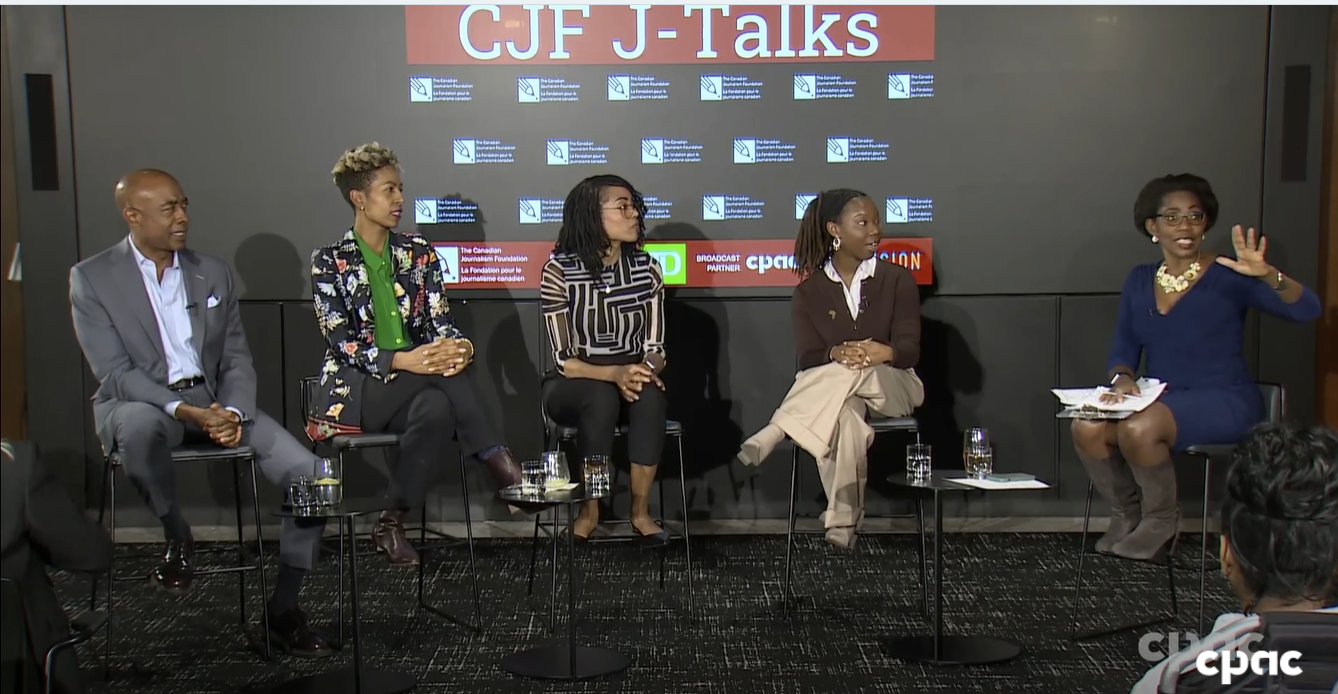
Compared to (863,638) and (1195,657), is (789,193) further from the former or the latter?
(1195,657)

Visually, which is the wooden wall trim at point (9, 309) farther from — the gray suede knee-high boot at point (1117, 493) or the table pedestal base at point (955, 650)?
the gray suede knee-high boot at point (1117, 493)

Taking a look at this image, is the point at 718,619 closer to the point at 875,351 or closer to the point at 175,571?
the point at 875,351

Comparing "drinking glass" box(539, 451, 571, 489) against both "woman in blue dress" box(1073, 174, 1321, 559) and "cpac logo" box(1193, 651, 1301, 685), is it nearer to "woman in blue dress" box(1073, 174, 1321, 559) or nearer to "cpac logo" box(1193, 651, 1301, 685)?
"woman in blue dress" box(1073, 174, 1321, 559)

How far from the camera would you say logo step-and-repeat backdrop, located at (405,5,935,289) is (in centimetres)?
547

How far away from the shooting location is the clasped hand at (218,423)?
4.10 metres

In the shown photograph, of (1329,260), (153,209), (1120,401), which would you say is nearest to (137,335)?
(153,209)

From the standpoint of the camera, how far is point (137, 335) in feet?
14.0

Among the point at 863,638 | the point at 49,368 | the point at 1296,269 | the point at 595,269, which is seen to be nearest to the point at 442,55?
the point at 595,269

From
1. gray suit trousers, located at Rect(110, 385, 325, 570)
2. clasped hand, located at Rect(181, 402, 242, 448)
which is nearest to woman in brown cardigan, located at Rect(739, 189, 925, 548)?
gray suit trousers, located at Rect(110, 385, 325, 570)

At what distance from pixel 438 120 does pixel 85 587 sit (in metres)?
2.45

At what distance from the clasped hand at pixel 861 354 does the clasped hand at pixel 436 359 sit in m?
1.50

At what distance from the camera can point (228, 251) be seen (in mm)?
5547

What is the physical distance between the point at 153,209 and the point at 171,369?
57 cm

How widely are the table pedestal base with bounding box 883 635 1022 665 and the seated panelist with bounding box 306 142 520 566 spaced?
1.50 meters
